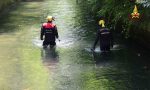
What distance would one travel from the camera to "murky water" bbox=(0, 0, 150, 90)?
16.0 meters

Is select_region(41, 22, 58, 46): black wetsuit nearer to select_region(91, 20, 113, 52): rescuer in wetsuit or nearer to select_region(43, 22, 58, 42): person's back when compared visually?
select_region(43, 22, 58, 42): person's back

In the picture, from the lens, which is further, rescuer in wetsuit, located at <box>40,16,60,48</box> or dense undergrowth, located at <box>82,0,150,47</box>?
rescuer in wetsuit, located at <box>40,16,60,48</box>

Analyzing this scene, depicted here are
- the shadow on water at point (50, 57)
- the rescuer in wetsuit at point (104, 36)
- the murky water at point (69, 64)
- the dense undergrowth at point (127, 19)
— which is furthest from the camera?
the dense undergrowth at point (127, 19)

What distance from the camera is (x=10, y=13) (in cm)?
3900

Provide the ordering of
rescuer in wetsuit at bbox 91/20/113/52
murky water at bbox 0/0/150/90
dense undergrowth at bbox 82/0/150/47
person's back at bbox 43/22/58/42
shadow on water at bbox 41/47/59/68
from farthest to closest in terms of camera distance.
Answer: person's back at bbox 43/22/58/42 < dense undergrowth at bbox 82/0/150/47 < rescuer in wetsuit at bbox 91/20/113/52 < shadow on water at bbox 41/47/59/68 < murky water at bbox 0/0/150/90

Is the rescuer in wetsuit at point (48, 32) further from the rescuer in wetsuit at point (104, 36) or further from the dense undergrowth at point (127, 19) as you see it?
the dense undergrowth at point (127, 19)

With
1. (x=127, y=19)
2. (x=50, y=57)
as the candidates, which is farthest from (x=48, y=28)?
(x=127, y=19)

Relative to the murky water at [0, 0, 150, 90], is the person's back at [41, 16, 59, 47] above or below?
above

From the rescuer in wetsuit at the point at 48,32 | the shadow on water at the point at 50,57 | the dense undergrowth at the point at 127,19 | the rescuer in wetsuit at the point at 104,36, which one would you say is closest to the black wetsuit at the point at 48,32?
the rescuer in wetsuit at the point at 48,32

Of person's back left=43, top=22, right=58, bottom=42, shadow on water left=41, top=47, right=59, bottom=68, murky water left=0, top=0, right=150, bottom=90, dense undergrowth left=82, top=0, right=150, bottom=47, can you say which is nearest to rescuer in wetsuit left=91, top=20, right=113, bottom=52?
murky water left=0, top=0, right=150, bottom=90

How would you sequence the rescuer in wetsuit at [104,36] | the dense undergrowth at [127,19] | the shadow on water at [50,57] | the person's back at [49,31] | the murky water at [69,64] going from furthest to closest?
the person's back at [49,31] → the dense undergrowth at [127,19] → the rescuer in wetsuit at [104,36] → the shadow on water at [50,57] → the murky water at [69,64]

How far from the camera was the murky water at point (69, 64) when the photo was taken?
1605cm

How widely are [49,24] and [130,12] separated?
154 inches

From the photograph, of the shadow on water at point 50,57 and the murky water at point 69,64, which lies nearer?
the murky water at point 69,64
